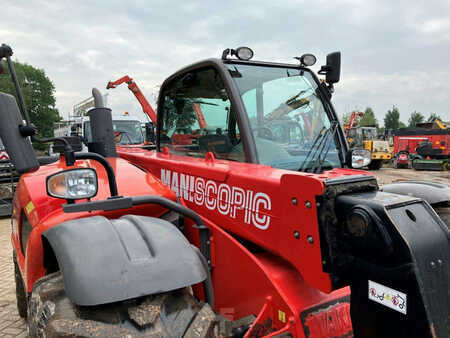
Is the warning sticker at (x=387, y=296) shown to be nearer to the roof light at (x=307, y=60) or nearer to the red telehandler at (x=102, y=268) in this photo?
the red telehandler at (x=102, y=268)

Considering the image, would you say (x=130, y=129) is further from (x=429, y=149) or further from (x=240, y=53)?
(x=429, y=149)

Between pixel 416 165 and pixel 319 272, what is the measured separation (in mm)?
23524

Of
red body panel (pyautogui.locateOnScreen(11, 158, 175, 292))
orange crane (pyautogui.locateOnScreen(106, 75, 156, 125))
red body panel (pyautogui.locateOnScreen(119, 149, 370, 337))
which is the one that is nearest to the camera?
red body panel (pyautogui.locateOnScreen(119, 149, 370, 337))

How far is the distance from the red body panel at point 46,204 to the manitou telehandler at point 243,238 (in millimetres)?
12

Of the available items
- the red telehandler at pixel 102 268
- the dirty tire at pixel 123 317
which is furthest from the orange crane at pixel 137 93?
the dirty tire at pixel 123 317

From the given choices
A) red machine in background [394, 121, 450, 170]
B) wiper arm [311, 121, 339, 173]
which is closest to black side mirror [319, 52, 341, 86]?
wiper arm [311, 121, 339, 173]

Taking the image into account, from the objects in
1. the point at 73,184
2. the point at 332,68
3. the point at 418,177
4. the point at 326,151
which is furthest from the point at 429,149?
the point at 73,184

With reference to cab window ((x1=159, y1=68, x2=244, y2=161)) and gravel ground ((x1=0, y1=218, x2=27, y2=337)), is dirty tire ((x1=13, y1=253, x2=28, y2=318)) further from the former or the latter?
cab window ((x1=159, y1=68, x2=244, y2=161))

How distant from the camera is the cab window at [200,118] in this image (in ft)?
7.62

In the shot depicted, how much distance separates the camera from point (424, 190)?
238cm

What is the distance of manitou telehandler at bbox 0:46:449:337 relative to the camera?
1366 mm

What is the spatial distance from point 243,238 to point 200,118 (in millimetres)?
971

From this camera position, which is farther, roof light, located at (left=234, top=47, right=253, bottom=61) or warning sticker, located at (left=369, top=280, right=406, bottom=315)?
roof light, located at (left=234, top=47, right=253, bottom=61)

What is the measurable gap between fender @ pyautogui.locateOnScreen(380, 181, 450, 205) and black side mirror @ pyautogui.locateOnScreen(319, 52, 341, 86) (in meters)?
0.83
